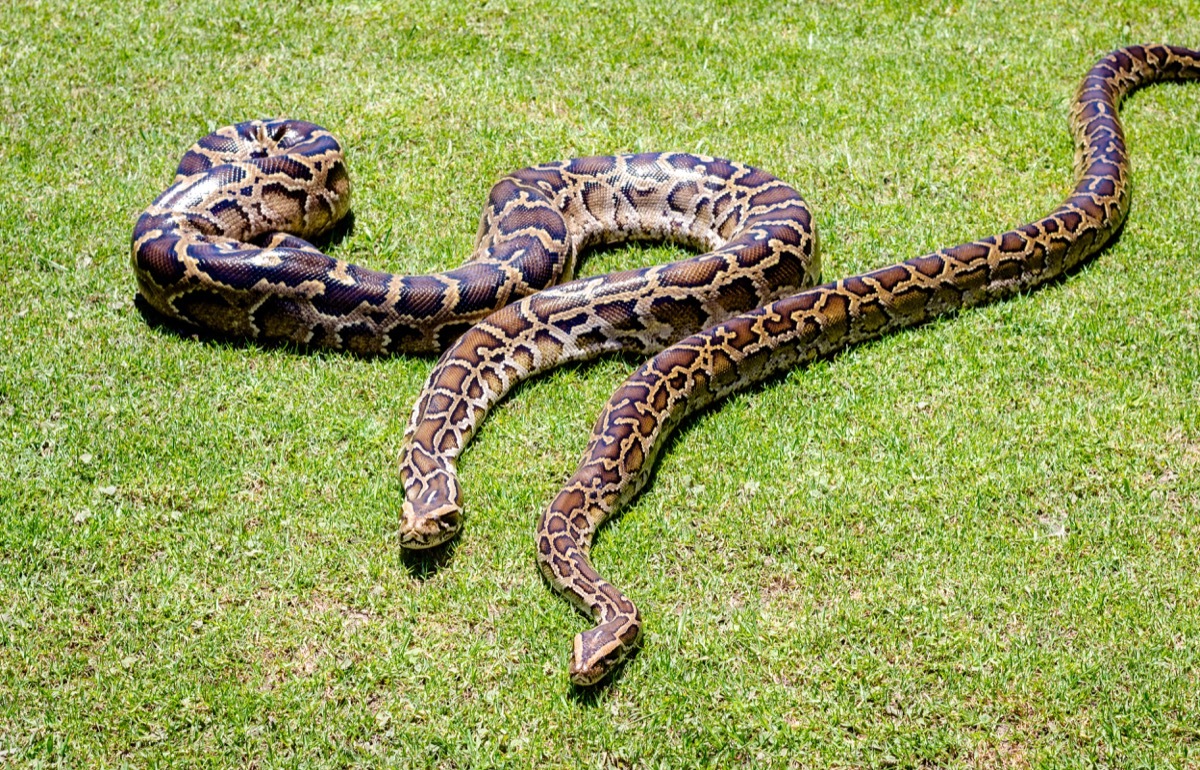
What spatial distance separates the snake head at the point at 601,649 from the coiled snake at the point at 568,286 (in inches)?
20.8

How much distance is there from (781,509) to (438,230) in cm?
495

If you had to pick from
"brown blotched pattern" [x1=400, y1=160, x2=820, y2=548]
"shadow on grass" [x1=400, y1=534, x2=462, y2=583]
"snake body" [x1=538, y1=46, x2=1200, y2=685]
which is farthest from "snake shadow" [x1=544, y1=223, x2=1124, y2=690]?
"shadow on grass" [x1=400, y1=534, x2=462, y2=583]

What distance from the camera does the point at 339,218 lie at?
11.6 metres

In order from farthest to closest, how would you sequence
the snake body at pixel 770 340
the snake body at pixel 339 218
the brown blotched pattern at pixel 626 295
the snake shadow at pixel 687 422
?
the snake body at pixel 339 218, the brown blotched pattern at pixel 626 295, the snake body at pixel 770 340, the snake shadow at pixel 687 422

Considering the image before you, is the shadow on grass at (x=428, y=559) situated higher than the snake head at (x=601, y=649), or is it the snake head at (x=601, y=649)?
the snake head at (x=601, y=649)

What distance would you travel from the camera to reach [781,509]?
27.6 ft

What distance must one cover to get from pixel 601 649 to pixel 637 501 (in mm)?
1794

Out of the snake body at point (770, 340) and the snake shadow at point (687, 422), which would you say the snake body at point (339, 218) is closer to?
Result: the snake body at point (770, 340)

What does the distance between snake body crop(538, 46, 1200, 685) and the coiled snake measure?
2cm

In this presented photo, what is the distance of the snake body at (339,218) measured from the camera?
9750 mm

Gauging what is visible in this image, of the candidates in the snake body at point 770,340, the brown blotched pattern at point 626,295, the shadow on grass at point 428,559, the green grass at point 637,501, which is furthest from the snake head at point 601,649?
the brown blotched pattern at point 626,295

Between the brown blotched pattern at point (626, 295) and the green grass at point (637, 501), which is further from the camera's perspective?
the brown blotched pattern at point (626, 295)

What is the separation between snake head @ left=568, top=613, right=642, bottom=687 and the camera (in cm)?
688

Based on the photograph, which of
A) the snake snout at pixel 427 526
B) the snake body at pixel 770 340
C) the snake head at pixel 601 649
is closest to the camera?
the snake head at pixel 601 649
